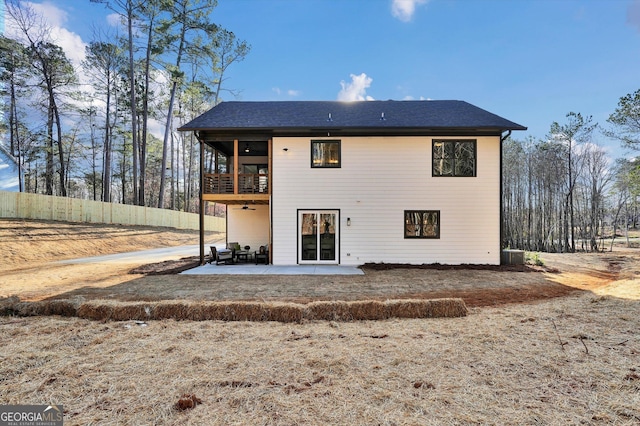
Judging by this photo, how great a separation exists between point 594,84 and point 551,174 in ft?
19.2

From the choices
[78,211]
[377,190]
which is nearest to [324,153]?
[377,190]

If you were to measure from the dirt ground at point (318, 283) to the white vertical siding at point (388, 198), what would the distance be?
945 millimetres

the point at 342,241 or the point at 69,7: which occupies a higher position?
the point at 69,7

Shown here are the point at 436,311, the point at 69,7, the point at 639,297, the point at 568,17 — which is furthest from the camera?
the point at 69,7

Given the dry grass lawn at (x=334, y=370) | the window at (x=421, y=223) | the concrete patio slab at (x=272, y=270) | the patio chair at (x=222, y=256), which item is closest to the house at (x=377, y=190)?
the window at (x=421, y=223)

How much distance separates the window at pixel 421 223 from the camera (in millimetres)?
11039

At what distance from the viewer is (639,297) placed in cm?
580

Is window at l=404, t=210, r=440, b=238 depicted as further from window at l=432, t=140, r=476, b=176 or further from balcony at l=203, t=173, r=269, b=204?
balcony at l=203, t=173, r=269, b=204

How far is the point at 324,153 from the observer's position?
1129 cm

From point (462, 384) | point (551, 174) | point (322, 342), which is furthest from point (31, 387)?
point (551, 174)

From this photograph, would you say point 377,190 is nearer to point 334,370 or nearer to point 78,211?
point 334,370

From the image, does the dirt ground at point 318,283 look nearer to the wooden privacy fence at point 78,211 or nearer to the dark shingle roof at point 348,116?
the wooden privacy fence at point 78,211

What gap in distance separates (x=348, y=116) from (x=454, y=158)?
176 inches

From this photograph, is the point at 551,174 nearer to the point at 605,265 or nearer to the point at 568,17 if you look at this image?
the point at 568,17
